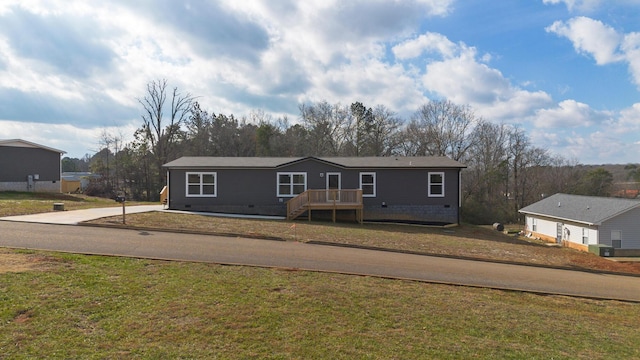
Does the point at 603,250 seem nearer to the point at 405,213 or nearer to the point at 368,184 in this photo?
the point at 405,213

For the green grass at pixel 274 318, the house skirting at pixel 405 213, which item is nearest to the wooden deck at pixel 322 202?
the house skirting at pixel 405 213

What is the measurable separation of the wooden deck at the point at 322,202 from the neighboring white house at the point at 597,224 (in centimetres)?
1545

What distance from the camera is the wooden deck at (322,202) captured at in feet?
67.9

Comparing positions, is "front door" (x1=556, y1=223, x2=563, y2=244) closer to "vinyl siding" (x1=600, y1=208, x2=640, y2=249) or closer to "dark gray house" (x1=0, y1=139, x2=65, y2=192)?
"vinyl siding" (x1=600, y1=208, x2=640, y2=249)

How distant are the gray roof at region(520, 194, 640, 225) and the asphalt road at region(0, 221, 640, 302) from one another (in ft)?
45.5

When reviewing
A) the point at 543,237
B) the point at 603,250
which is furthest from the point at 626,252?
the point at 543,237

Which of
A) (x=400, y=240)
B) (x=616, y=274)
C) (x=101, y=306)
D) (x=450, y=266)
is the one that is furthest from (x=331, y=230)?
(x=101, y=306)

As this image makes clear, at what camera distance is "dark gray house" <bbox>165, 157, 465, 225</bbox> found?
22203 millimetres

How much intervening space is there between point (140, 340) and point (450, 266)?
899 cm

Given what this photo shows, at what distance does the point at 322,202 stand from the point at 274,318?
49.4ft

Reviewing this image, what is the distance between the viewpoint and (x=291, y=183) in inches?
898

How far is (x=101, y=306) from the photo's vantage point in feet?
19.5

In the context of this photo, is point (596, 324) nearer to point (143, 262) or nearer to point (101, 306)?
point (101, 306)

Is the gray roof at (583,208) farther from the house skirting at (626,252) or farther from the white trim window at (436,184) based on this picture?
the white trim window at (436,184)
